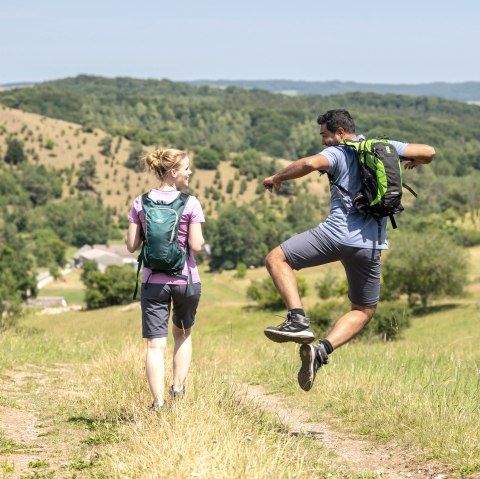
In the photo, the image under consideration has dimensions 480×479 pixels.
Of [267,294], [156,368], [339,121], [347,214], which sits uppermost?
[339,121]

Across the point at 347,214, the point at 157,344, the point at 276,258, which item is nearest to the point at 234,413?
the point at 157,344

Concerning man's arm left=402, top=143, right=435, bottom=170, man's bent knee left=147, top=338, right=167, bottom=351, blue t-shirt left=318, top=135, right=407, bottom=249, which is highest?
man's arm left=402, top=143, right=435, bottom=170

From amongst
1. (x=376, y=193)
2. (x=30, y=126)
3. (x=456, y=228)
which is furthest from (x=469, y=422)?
(x=30, y=126)

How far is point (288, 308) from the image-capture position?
564cm

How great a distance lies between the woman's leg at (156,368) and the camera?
5.58 m

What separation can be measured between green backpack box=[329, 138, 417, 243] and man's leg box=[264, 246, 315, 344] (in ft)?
2.16

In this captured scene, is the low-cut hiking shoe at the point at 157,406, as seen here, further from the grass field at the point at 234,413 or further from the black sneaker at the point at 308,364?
the black sneaker at the point at 308,364

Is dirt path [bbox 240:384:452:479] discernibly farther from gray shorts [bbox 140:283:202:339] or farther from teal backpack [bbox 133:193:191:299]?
teal backpack [bbox 133:193:191:299]

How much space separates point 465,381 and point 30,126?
644 ft

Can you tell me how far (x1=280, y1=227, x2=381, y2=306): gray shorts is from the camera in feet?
18.2

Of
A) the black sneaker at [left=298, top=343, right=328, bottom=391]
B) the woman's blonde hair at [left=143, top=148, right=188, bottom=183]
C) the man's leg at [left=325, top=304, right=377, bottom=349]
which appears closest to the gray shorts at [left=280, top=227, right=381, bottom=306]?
the man's leg at [left=325, top=304, right=377, bottom=349]

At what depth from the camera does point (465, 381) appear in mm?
6777

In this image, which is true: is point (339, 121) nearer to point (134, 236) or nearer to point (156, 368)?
point (134, 236)

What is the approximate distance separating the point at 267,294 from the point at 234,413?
2157 inches
